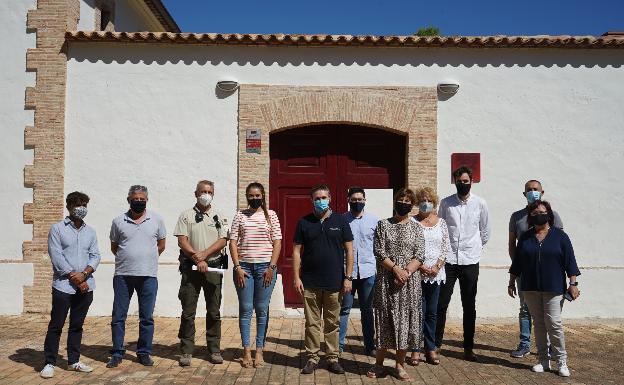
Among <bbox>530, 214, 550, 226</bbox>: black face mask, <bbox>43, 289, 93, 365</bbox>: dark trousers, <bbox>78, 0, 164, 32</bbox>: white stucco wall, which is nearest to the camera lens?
<bbox>43, 289, 93, 365</bbox>: dark trousers

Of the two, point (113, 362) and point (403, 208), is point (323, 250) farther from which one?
point (113, 362)

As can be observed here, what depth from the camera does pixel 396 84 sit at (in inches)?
376

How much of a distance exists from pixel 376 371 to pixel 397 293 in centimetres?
76

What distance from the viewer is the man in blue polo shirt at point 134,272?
6.23 metres

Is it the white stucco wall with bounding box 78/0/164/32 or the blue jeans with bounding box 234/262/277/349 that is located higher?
the white stucco wall with bounding box 78/0/164/32

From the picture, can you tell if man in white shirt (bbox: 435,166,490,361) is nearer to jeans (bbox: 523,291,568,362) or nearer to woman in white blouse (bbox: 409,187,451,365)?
woman in white blouse (bbox: 409,187,451,365)

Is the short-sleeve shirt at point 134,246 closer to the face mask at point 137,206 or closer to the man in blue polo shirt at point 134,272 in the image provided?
the man in blue polo shirt at point 134,272

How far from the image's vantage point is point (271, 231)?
250 inches

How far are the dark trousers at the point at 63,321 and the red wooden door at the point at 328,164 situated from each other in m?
4.10

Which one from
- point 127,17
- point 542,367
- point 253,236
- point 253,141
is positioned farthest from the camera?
point 127,17

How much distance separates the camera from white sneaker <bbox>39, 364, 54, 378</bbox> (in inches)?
227

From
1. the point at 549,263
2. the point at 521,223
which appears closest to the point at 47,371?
the point at 549,263

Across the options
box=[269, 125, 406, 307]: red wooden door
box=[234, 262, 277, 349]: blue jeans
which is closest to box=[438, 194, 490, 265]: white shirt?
box=[234, 262, 277, 349]: blue jeans

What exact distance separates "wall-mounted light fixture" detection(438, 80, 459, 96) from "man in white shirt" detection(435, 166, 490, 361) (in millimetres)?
2989
